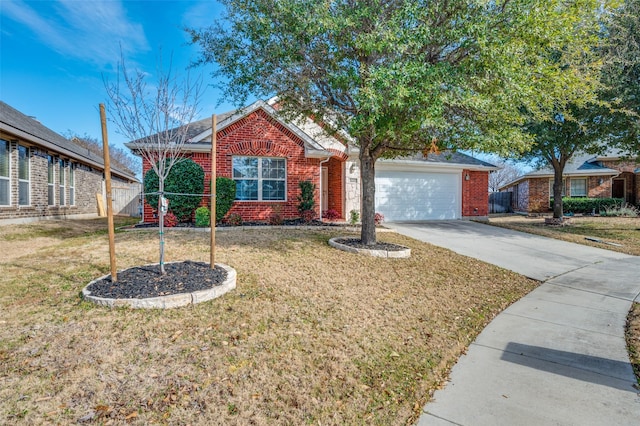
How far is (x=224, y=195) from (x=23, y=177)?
7.03 metres

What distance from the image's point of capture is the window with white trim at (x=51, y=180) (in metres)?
13.3

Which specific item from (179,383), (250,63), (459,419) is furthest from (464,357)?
(250,63)

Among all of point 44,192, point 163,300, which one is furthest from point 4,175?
point 163,300

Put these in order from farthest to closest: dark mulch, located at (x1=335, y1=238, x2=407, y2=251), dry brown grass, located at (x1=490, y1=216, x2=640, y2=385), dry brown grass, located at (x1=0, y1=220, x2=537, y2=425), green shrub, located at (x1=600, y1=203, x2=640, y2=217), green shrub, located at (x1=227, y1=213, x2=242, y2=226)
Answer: green shrub, located at (x1=600, y1=203, x2=640, y2=217)
green shrub, located at (x1=227, y1=213, x2=242, y2=226)
dry brown grass, located at (x1=490, y1=216, x2=640, y2=385)
dark mulch, located at (x1=335, y1=238, x2=407, y2=251)
dry brown grass, located at (x1=0, y1=220, x2=537, y2=425)

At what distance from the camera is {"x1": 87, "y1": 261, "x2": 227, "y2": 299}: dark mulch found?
4.35 meters

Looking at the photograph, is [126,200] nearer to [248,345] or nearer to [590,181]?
[248,345]

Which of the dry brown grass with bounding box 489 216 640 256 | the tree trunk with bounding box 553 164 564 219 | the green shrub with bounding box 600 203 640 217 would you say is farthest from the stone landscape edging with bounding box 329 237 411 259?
the green shrub with bounding box 600 203 640 217

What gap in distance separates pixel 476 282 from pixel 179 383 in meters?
5.30

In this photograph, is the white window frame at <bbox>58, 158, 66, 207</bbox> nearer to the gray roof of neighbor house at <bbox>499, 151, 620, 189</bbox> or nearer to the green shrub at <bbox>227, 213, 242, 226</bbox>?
the green shrub at <bbox>227, 213, 242, 226</bbox>

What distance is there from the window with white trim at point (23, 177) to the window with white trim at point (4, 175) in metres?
0.58

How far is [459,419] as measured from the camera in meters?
2.59

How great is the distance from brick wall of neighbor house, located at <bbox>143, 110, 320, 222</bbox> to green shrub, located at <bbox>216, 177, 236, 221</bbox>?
415mm

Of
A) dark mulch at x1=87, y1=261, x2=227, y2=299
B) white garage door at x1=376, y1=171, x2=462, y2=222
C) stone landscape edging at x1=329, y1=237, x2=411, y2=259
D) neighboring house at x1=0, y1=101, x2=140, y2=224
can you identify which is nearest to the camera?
dark mulch at x1=87, y1=261, x2=227, y2=299

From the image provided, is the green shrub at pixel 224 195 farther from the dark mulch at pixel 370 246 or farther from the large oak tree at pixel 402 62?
the dark mulch at pixel 370 246
